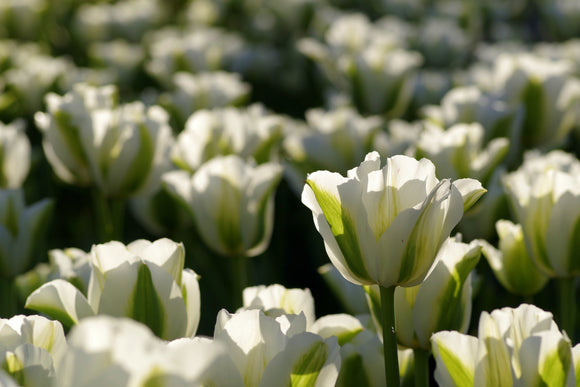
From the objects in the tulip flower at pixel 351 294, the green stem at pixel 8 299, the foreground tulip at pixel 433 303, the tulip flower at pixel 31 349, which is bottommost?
the green stem at pixel 8 299

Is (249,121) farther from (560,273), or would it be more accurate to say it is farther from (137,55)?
(137,55)

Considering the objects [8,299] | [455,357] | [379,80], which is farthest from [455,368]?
[379,80]

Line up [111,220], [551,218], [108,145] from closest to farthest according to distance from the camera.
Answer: [551,218] < [108,145] < [111,220]

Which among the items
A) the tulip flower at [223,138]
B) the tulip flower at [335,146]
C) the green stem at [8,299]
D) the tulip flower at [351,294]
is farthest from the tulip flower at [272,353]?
the tulip flower at [335,146]

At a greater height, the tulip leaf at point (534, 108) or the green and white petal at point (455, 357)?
the green and white petal at point (455, 357)

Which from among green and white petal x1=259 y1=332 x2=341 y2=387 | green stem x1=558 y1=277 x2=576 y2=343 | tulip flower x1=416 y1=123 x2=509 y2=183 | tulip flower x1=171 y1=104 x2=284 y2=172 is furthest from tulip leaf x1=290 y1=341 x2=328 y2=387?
tulip flower x1=171 y1=104 x2=284 y2=172

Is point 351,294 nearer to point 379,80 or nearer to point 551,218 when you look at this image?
point 551,218

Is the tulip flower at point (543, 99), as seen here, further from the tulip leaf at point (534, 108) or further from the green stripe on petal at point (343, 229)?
the green stripe on petal at point (343, 229)
